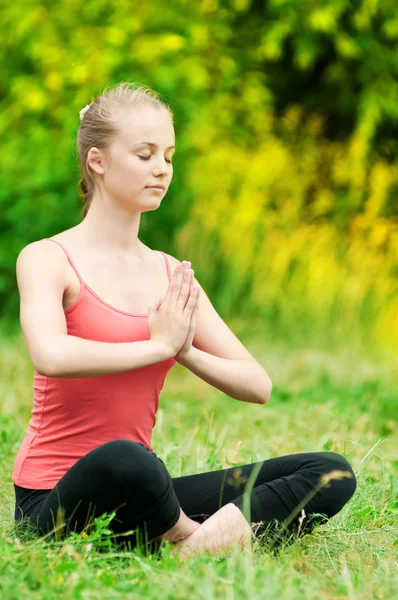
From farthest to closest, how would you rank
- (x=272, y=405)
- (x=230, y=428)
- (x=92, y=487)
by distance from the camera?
(x=272, y=405), (x=230, y=428), (x=92, y=487)

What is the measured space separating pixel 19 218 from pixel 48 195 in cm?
26

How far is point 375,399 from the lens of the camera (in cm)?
483

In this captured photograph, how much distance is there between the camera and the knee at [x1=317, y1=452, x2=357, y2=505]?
255 centimetres

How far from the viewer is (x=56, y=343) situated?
223 cm

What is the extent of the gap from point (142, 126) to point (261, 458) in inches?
62.5

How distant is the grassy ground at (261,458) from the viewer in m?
2.03

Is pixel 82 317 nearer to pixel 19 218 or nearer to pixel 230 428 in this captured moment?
pixel 230 428

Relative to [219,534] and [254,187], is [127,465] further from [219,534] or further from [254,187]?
[254,187]

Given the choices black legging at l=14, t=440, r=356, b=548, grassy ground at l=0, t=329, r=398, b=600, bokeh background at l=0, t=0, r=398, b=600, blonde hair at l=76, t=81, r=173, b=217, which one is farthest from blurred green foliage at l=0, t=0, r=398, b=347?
black legging at l=14, t=440, r=356, b=548

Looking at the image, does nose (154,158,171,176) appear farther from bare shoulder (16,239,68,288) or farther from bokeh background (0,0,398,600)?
bokeh background (0,0,398,600)

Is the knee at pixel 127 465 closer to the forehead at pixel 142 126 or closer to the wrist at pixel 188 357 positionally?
Answer: the wrist at pixel 188 357

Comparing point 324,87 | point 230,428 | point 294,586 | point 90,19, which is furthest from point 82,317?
point 324,87

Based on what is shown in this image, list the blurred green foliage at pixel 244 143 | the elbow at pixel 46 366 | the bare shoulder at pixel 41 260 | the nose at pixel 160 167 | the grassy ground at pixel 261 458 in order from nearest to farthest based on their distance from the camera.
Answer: the grassy ground at pixel 261 458, the elbow at pixel 46 366, the bare shoulder at pixel 41 260, the nose at pixel 160 167, the blurred green foliage at pixel 244 143

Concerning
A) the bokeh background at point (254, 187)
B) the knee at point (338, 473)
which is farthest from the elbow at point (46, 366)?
the bokeh background at point (254, 187)
